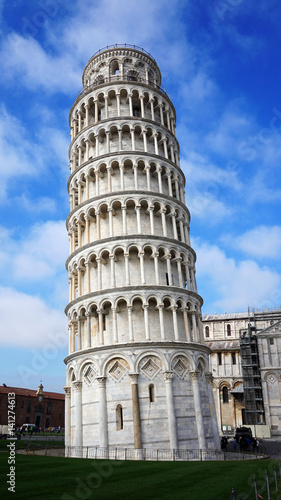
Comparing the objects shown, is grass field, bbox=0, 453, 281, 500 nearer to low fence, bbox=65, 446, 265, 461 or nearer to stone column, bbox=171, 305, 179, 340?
low fence, bbox=65, 446, 265, 461

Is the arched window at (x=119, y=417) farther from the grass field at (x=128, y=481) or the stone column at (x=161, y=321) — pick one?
the grass field at (x=128, y=481)

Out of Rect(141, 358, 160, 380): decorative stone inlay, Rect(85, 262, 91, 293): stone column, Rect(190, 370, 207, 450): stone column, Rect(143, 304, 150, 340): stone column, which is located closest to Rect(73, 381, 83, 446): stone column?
Rect(141, 358, 160, 380): decorative stone inlay

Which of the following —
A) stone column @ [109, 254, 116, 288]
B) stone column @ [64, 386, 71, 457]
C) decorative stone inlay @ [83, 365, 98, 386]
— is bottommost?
stone column @ [64, 386, 71, 457]

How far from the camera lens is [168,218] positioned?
38.3 m

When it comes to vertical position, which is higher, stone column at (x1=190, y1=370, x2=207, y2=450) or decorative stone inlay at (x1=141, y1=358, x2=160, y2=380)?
decorative stone inlay at (x1=141, y1=358, x2=160, y2=380)

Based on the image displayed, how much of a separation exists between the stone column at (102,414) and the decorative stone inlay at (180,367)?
5503 millimetres

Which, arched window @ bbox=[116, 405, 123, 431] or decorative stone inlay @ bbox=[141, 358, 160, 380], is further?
decorative stone inlay @ bbox=[141, 358, 160, 380]

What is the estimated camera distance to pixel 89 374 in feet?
106

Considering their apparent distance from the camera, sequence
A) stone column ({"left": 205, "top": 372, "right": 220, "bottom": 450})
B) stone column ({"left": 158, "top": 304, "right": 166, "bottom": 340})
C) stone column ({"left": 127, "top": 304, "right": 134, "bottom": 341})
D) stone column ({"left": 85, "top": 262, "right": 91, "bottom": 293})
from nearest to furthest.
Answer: stone column ({"left": 127, "top": 304, "right": 134, "bottom": 341}) < stone column ({"left": 158, "top": 304, "right": 166, "bottom": 340}) < stone column ({"left": 205, "top": 372, "right": 220, "bottom": 450}) < stone column ({"left": 85, "top": 262, "right": 91, "bottom": 293})

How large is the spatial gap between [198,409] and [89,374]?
28.9ft

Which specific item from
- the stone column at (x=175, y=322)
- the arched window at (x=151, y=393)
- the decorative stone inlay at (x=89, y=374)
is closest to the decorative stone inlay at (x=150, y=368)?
the arched window at (x=151, y=393)

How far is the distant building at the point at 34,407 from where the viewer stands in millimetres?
74438

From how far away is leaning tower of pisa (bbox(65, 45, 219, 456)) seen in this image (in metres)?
29.9

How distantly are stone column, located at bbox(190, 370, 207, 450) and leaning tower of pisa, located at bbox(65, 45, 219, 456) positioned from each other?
7 cm
